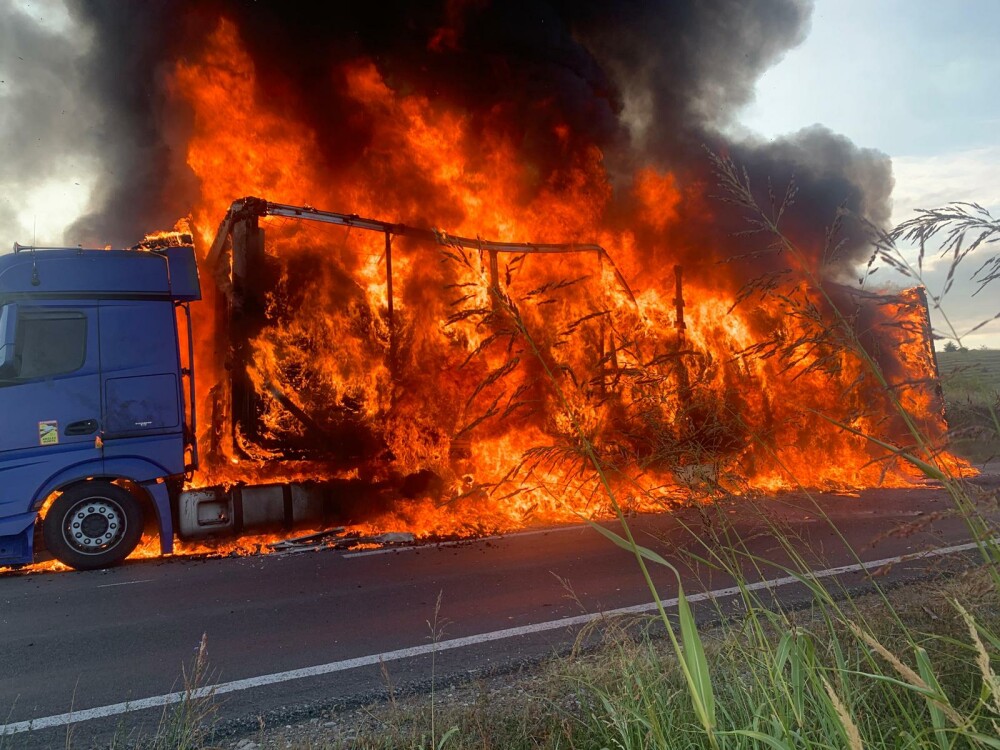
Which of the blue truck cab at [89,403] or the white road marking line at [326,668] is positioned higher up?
the blue truck cab at [89,403]

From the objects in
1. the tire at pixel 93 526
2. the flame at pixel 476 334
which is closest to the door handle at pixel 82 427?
the tire at pixel 93 526

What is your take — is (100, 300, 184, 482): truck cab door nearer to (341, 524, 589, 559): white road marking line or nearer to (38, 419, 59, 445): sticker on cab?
(38, 419, 59, 445): sticker on cab

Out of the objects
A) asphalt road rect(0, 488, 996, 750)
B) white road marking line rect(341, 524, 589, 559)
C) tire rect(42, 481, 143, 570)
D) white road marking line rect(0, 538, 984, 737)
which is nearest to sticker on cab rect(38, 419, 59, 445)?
tire rect(42, 481, 143, 570)

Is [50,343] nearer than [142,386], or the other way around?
[50,343]

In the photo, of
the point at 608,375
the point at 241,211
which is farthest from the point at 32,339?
the point at 608,375

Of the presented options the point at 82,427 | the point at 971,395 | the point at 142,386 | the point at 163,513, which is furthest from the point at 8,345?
the point at 971,395

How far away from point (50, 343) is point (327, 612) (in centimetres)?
469

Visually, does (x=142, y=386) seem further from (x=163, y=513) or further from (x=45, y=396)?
(x=163, y=513)

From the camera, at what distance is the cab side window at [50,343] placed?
734 cm

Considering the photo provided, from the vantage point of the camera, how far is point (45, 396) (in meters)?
7.31

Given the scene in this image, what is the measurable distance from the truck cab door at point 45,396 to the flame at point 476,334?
149 cm

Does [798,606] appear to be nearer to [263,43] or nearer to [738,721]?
[738,721]

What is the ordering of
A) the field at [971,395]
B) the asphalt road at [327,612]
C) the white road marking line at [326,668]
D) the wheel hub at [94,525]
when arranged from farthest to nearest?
the wheel hub at [94,525] → the asphalt road at [327,612] → the white road marking line at [326,668] → the field at [971,395]

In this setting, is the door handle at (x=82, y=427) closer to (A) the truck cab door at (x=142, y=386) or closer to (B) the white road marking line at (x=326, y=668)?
(A) the truck cab door at (x=142, y=386)
